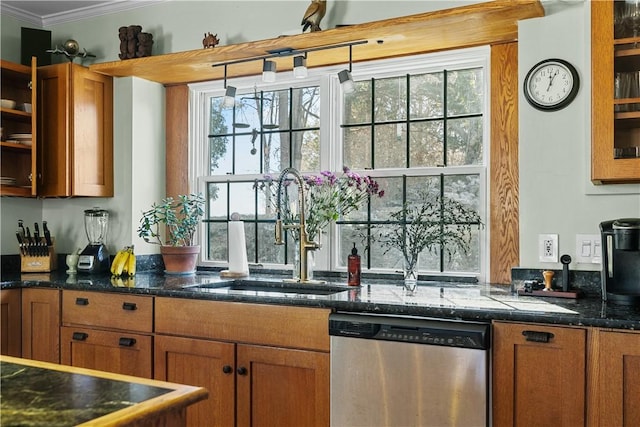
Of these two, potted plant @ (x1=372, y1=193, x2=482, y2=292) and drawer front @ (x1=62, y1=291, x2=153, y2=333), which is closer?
potted plant @ (x1=372, y1=193, x2=482, y2=292)

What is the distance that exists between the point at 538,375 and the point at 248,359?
124 centimetres

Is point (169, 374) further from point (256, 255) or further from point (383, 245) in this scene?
point (383, 245)

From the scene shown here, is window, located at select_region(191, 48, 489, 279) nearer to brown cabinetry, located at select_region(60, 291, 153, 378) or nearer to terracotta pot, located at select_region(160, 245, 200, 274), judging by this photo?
terracotta pot, located at select_region(160, 245, 200, 274)

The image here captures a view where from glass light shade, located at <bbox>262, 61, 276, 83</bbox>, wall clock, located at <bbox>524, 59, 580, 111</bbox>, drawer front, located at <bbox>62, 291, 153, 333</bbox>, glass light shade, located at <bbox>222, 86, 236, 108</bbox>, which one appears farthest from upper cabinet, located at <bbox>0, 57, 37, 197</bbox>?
wall clock, located at <bbox>524, 59, 580, 111</bbox>

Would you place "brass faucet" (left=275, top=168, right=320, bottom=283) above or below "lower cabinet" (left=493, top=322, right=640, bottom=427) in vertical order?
above

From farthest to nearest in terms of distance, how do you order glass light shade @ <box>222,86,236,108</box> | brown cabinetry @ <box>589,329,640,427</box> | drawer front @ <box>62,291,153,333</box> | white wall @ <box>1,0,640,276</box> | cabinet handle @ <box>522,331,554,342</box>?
glass light shade @ <box>222,86,236,108</box> → drawer front @ <box>62,291,153,333</box> → white wall @ <box>1,0,640,276</box> → cabinet handle @ <box>522,331,554,342</box> → brown cabinetry @ <box>589,329,640,427</box>

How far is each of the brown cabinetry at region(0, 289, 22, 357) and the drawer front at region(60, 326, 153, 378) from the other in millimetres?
313

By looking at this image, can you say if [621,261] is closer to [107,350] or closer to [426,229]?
[426,229]

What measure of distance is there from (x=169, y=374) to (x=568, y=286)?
1890 millimetres

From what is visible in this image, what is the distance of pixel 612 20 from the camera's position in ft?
8.25

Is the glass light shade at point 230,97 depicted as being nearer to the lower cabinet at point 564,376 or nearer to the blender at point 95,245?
the blender at point 95,245

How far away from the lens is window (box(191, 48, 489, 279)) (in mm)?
3270

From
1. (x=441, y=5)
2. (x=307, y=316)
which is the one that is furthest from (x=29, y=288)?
(x=441, y=5)

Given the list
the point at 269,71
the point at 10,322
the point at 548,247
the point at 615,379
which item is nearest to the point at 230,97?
the point at 269,71
